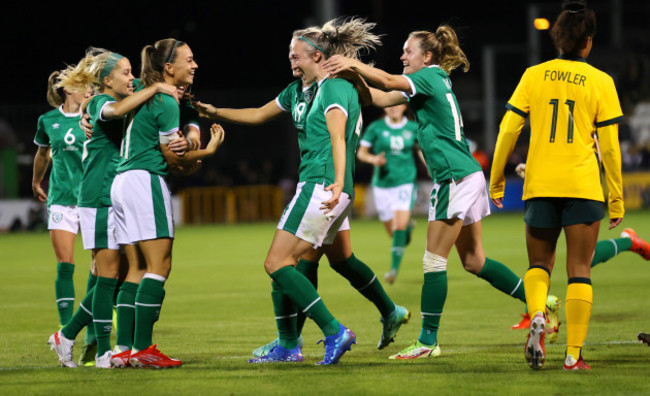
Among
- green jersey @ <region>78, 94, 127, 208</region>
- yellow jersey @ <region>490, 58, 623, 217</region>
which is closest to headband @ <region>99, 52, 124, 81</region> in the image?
green jersey @ <region>78, 94, 127, 208</region>

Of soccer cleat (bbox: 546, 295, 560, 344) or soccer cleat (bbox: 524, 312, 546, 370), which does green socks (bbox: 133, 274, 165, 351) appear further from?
soccer cleat (bbox: 546, 295, 560, 344)

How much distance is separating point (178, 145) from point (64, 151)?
2293 millimetres

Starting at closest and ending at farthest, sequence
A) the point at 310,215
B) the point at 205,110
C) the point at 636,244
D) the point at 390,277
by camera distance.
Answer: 1. the point at 310,215
2. the point at 205,110
3. the point at 636,244
4. the point at 390,277

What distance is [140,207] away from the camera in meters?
6.11

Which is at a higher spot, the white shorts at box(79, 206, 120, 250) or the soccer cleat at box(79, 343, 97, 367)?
the white shorts at box(79, 206, 120, 250)

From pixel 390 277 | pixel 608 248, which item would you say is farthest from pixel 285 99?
pixel 390 277

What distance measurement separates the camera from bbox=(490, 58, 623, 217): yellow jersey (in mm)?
5832

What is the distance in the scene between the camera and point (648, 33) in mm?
37875

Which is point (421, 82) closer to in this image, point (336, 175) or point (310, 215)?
point (336, 175)

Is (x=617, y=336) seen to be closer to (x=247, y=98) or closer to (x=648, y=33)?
(x=247, y=98)

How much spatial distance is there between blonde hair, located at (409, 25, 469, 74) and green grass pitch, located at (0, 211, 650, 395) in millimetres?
1981

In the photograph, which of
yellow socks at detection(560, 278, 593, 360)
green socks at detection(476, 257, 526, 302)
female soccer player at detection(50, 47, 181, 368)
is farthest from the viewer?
green socks at detection(476, 257, 526, 302)

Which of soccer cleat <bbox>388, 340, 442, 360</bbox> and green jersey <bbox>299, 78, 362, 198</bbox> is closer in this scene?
green jersey <bbox>299, 78, 362, 198</bbox>

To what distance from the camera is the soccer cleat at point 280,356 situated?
259 inches
